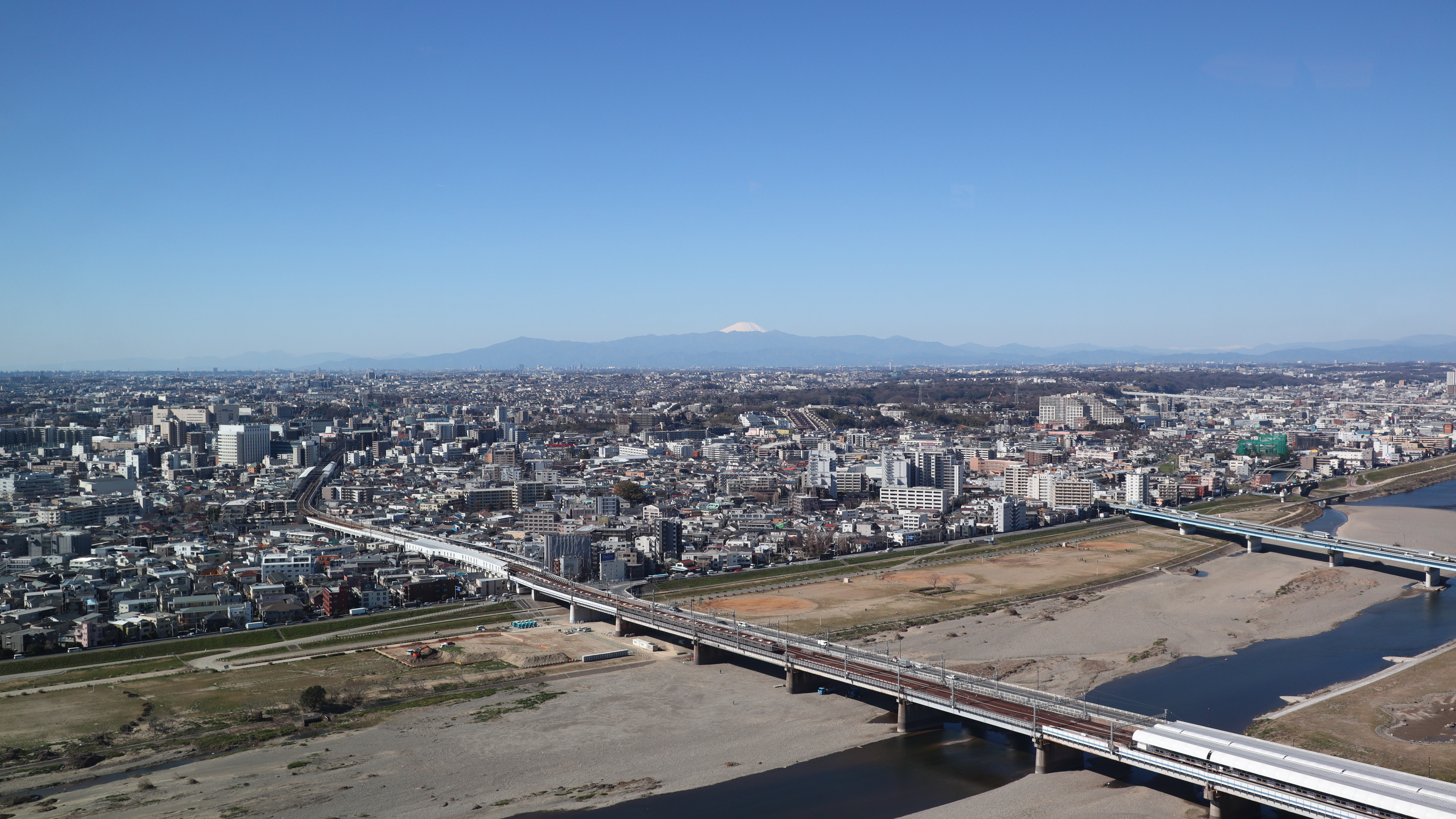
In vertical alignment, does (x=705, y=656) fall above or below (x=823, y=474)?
below

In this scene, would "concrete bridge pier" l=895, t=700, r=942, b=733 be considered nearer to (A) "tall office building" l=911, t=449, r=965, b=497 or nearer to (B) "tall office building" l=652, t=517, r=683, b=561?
(B) "tall office building" l=652, t=517, r=683, b=561

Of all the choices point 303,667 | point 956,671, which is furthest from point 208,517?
point 956,671

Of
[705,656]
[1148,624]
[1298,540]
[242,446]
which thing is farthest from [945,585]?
[242,446]

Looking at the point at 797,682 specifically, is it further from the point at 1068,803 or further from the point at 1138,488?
the point at 1138,488

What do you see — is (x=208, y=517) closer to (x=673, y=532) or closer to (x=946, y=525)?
A: (x=673, y=532)

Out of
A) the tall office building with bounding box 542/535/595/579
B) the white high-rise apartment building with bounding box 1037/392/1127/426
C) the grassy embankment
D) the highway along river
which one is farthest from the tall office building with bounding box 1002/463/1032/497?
the white high-rise apartment building with bounding box 1037/392/1127/426

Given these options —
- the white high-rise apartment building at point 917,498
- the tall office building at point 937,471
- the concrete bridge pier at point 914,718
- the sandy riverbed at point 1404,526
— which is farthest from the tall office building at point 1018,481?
the concrete bridge pier at point 914,718
